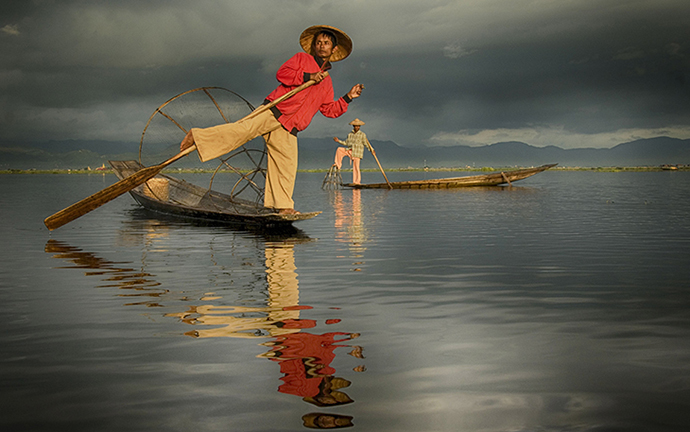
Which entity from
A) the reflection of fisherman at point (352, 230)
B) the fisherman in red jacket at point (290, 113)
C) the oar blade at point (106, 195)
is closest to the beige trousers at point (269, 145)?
the fisherman in red jacket at point (290, 113)

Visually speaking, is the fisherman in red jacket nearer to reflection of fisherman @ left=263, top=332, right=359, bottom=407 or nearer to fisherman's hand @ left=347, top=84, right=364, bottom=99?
fisherman's hand @ left=347, top=84, right=364, bottom=99

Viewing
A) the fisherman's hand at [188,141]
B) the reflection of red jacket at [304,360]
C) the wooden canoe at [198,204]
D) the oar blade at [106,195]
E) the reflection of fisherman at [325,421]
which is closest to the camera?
the reflection of fisherman at [325,421]

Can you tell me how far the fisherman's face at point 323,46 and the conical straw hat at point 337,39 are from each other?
13cm

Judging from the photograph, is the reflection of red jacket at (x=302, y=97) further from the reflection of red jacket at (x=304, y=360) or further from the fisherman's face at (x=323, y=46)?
the reflection of red jacket at (x=304, y=360)

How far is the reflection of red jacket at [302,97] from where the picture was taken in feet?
31.0

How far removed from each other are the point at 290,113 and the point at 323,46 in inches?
47.2

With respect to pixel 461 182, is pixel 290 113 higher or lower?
higher

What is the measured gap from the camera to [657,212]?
14.8 metres

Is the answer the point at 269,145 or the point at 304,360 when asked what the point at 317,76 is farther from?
the point at 304,360

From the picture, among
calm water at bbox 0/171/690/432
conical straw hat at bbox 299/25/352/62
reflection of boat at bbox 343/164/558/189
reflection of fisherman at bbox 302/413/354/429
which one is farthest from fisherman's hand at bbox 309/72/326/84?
reflection of boat at bbox 343/164/558/189

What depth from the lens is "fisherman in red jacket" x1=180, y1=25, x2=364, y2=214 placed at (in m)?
9.32

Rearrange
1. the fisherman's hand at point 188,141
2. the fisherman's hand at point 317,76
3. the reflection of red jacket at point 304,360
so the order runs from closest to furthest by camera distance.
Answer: the reflection of red jacket at point 304,360
the fisherman's hand at point 188,141
the fisherman's hand at point 317,76

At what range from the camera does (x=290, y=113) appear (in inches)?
384

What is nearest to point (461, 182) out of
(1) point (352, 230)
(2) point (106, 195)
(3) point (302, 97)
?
(1) point (352, 230)
